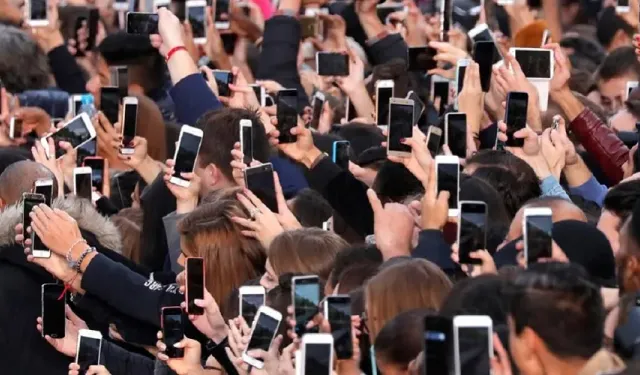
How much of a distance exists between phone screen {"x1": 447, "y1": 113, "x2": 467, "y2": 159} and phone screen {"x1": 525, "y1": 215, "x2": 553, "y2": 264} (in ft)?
6.28

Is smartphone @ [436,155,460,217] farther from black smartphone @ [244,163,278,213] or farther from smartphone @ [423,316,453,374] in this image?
smartphone @ [423,316,453,374]

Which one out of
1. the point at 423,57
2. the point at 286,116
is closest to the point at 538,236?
the point at 286,116

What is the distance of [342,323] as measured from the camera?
4957 millimetres

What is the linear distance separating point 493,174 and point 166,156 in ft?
8.73

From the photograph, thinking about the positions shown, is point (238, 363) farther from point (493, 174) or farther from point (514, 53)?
point (514, 53)

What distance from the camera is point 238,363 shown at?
539 cm

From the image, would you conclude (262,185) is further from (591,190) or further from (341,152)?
(591,190)

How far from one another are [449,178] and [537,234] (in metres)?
0.87

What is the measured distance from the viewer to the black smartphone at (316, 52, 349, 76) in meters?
9.06

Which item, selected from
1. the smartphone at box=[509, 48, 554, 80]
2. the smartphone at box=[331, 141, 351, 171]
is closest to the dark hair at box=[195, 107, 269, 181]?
the smartphone at box=[331, 141, 351, 171]

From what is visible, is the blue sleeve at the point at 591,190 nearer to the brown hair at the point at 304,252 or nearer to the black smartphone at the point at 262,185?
the black smartphone at the point at 262,185

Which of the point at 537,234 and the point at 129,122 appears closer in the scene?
the point at 537,234

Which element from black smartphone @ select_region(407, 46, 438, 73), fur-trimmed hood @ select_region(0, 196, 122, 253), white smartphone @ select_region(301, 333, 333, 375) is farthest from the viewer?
black smartphone @ select_region(407, 46, 438, 73)

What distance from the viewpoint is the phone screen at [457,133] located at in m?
6.86
